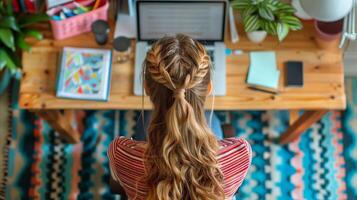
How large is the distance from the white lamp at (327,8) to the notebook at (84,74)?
2.09 feet

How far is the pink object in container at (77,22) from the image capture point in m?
1.55

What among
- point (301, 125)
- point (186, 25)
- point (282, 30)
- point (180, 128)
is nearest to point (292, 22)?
point (282, 30)

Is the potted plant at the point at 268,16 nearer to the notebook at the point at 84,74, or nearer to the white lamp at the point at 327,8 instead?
the white lamp at the point at 327,8

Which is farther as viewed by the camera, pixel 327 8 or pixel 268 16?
pixel 268 16

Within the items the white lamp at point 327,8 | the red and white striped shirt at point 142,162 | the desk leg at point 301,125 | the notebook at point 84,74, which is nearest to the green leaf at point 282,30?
the white lamp at point 327,8

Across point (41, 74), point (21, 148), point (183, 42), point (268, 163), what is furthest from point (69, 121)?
point (183, 42)

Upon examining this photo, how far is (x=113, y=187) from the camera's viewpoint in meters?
1.54

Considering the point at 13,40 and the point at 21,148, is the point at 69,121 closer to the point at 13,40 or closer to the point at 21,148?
the point at 21,148

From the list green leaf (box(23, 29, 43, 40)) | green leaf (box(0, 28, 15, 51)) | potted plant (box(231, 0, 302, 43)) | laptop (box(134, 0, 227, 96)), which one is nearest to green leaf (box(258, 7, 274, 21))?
potted plant (box(231, 0, 302, 43))

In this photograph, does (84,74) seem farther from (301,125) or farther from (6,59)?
(301,125)

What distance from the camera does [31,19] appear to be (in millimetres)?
1587

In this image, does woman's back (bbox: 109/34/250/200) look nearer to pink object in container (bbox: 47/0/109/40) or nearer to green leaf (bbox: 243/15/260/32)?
green leaf (bbox: 243/15/260/32)

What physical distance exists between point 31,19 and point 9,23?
0.08 m

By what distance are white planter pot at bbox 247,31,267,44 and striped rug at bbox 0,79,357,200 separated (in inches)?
18.9
